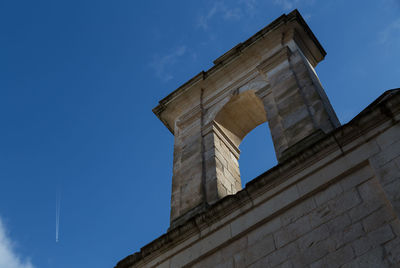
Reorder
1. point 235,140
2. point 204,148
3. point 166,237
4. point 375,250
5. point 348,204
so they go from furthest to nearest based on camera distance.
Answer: point 235,140 < point 204,148 < point 166,237 < point 348,204 < point 375,250

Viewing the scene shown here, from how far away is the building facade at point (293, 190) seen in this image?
5.66 meters

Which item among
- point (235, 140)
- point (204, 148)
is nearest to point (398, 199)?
point (204, 148)

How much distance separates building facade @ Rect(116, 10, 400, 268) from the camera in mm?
5660

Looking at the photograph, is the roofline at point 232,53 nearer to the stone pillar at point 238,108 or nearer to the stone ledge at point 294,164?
the stone pillar at point 238,108

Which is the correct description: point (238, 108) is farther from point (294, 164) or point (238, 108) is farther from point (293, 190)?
point (293, 190)

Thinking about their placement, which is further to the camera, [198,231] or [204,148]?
[204,148]

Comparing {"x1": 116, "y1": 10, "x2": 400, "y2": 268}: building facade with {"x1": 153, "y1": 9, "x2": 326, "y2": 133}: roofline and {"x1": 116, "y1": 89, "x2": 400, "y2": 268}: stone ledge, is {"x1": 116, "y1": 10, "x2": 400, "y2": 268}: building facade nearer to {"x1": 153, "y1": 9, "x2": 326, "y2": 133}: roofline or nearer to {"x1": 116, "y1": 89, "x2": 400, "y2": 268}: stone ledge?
{"x1": 116, "y1": 89, "x2": 400, "y2": 268}: stone ledge

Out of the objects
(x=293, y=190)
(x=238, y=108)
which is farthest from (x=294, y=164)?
(x=238, y=108)

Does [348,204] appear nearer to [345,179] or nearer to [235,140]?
[345,179]

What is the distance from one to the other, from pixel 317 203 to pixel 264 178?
970mm

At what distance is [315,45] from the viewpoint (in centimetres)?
1191

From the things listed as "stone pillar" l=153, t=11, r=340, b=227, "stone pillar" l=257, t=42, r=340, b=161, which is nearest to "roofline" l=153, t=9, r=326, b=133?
"stone pillar" l=153, t=11, r=340, b=227

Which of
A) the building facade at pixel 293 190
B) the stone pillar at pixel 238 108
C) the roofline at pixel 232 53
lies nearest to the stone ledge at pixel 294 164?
the building facade at pixel 293 190

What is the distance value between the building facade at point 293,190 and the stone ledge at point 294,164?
0.04 ft
